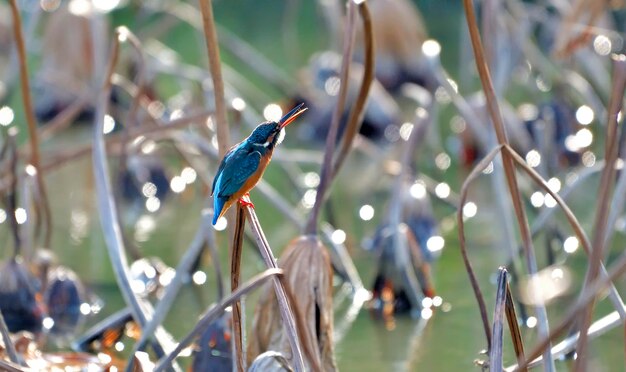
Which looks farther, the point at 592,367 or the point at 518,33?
the point at 518,33

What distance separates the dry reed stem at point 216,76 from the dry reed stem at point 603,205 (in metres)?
0.75

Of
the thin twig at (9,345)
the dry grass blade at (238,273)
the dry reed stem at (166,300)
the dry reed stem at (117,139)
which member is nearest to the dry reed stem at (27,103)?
the dry reed stem at (117,139)

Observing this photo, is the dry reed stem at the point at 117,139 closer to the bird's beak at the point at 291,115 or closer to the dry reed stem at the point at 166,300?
the dry reed stem at the point at 166,300

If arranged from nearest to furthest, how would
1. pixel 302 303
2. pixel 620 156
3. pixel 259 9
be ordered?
pixel 302 303, pixel 620 156, pixel 259 9

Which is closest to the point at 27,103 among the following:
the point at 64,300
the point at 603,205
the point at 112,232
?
the point at 112,232

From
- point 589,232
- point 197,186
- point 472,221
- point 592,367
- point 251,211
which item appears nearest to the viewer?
point 251,211

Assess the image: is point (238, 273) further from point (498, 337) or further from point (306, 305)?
point (306, 305)

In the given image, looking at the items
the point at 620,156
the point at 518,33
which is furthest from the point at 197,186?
the point at 620,156

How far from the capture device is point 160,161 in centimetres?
617

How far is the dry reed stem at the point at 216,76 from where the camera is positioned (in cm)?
241

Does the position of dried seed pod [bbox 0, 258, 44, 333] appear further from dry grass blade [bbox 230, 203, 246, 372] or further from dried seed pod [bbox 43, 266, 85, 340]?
dry grass blade [bbox 230, 203, 246, 372]

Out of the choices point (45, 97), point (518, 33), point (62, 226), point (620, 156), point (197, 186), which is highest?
point (45, 97)

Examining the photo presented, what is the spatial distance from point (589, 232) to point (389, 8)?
361cm

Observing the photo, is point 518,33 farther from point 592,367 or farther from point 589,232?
point 592,367
